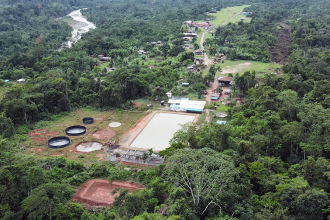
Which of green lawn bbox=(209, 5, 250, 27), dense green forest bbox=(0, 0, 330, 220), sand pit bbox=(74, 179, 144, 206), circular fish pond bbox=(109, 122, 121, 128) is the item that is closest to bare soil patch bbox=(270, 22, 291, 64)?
dense green forest bbox=(0, 0, 330, 220)

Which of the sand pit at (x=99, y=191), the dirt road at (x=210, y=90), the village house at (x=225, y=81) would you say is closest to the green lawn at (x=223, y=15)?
the dirt road at (x=210, y=90)

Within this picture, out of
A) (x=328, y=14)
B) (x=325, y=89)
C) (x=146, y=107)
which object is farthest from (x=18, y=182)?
(x=328, y=14)

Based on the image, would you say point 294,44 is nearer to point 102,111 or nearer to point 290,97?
point 290,97

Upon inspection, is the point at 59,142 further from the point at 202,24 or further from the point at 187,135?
the point at 202,24

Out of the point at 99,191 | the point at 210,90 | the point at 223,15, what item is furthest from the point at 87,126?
the point at 223,15

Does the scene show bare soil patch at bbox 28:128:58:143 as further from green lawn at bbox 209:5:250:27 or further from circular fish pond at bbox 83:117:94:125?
green lawn at bbox 209:5:250:27

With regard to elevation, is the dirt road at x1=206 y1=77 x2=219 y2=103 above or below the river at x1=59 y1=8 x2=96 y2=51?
below
